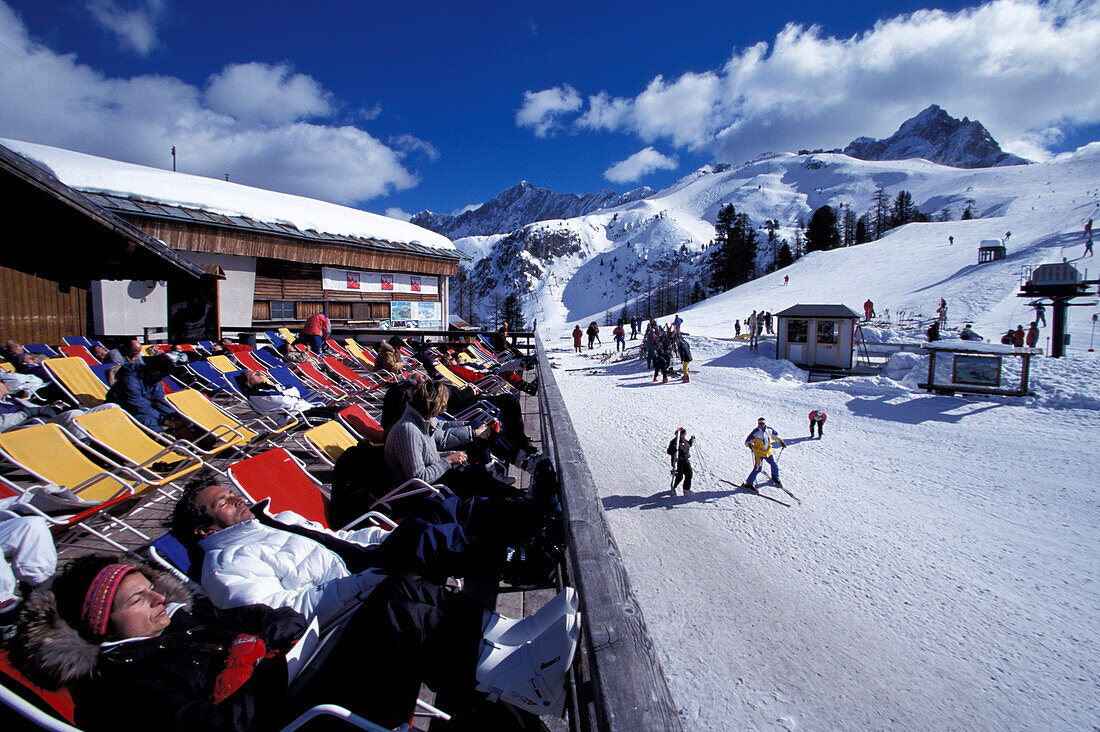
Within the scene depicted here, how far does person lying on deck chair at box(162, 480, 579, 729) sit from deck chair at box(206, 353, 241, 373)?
6.52m

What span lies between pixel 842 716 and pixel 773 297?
140 feet

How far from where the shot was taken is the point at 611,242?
18250 centimetres

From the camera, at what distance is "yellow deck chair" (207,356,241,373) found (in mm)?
7527

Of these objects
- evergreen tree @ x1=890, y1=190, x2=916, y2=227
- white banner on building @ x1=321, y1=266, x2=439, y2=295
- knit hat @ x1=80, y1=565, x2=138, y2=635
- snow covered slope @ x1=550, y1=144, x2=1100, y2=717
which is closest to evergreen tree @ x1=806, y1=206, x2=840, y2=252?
evergreen tree @ x1=890, y1=190, x2=916, y2=227

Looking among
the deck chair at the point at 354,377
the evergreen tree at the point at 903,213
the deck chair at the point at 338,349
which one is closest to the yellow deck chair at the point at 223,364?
the deck chair at the point at 354,377

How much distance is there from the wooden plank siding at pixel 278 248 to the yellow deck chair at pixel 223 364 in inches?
215

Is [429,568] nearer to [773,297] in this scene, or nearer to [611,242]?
[773,297]

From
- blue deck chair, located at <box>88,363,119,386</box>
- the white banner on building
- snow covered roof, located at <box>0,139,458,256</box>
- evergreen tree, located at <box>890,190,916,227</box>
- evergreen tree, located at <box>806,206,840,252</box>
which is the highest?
evergreen tree, located at <box>890,190,916,227</box>

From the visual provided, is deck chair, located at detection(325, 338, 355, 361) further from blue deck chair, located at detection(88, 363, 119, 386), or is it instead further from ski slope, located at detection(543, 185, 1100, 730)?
ski slope, located at detection(543, 185, 1100, 730)

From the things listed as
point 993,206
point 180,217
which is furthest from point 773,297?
point 993,206

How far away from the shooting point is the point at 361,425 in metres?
4.83

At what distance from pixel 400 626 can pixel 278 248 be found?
14.4 m

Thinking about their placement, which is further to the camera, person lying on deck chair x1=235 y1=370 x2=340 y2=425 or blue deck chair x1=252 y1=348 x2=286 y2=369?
blue deck chair x1=252 y1=348 x2=286 y2=369

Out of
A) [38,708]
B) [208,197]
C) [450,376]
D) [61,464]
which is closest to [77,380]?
[61,464]
